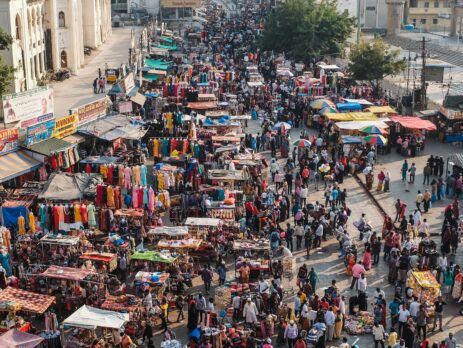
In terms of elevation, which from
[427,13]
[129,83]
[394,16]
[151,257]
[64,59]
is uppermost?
[427,13]

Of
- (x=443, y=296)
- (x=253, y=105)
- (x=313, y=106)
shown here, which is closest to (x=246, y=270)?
(x=443, y=296)

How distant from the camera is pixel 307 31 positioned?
57594 millimetres

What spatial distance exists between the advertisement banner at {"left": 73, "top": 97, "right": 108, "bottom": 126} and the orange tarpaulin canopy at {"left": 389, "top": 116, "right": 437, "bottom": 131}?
547 inches

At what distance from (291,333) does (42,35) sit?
3334 cm

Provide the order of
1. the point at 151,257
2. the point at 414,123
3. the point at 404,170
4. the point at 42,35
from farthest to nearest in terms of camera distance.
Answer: the point at 42,35 → the point at 414,123 → the point at 404,170 → the point at 151,257

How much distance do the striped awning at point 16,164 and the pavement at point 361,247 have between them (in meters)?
8.85

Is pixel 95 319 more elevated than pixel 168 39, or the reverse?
pixel 168 39

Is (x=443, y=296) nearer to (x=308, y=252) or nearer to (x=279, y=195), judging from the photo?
(x=308, y=252)

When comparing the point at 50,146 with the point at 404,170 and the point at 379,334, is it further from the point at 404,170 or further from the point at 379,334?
the point at 379,334

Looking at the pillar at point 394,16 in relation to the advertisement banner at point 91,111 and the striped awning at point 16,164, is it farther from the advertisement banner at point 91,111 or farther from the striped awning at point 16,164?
the striped awning at point 16,164

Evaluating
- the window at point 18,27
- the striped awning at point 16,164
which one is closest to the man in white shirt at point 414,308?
the striped awning at point 16,164

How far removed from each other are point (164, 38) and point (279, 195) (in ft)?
154

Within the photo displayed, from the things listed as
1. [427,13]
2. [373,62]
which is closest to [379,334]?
[373,62]

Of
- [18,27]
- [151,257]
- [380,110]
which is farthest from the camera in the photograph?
[18,27]
